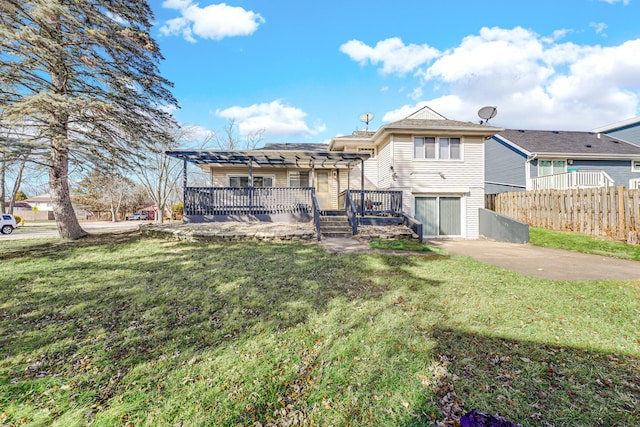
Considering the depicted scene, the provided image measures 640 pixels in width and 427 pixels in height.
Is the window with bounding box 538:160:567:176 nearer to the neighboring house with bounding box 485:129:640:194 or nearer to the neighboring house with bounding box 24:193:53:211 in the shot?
the neighboring house with bounding box 485:129:640:194

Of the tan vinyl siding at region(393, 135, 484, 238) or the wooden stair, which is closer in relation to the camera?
the wooden stair

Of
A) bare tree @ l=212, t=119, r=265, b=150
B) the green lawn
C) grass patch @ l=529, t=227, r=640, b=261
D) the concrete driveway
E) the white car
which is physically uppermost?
bare tree @ l=212, t=119, r=265, b=150

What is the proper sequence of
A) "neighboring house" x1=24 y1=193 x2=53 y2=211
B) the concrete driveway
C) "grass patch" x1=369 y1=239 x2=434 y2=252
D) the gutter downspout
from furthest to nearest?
"neighboring house" x1=24 y1=193 x2=53 y2=211, the gutter downspout, "grass patch" x1=369 y1=239 x2=434 y2=252, the concrete driveway

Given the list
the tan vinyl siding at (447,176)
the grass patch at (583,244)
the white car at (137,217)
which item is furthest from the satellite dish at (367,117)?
the white car at (137,217)

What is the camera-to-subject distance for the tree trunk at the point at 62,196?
8.76 meters

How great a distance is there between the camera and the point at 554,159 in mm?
16250

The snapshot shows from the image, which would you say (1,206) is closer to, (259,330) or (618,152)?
(259,330)

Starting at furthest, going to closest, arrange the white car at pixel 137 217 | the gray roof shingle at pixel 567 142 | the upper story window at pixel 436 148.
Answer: the white car at pixel 137 217 → the gray roof shingle at pixel 567 142 → the upper story window at pixel 436 148

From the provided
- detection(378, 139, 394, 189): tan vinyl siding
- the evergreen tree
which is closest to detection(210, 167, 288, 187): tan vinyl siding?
the evergreen tree

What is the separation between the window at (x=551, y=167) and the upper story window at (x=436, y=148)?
25.1 feet

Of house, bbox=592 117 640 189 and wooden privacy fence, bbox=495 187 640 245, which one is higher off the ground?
house, bbox=592 117 640 189

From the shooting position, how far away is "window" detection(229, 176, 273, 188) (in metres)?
15.4

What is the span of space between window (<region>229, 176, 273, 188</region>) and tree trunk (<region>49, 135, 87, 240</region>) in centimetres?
Answer: 706

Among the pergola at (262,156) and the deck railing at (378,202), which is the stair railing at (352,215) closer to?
the deck railing at (378,202)
